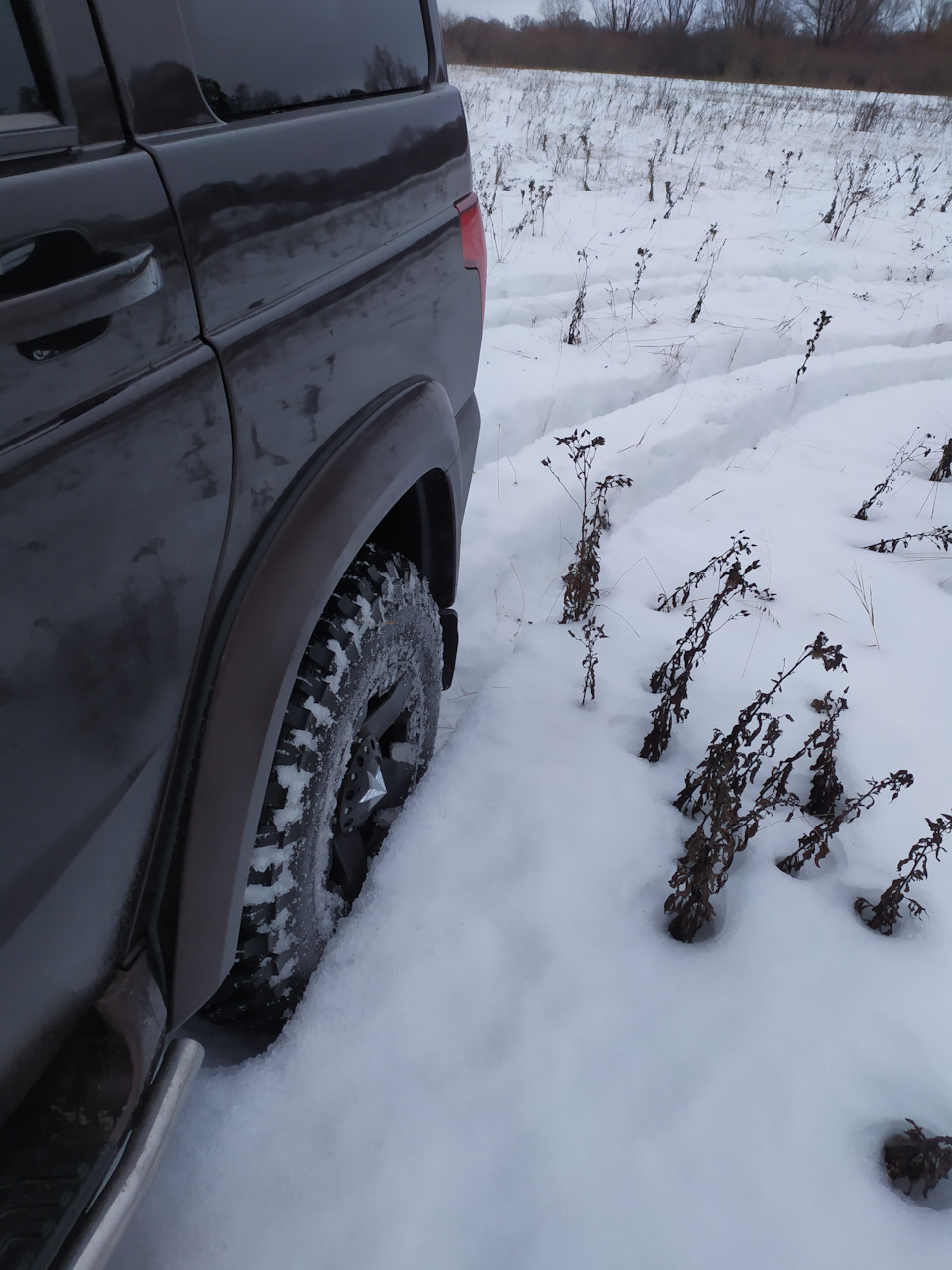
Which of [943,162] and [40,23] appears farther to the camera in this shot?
[943,162]

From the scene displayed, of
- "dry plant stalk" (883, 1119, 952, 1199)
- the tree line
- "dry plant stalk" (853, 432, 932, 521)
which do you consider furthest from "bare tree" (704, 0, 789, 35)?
"dry plant stalk" (883, 1119, 952, 1199)

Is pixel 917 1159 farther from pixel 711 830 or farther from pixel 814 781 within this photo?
pixel 814 781

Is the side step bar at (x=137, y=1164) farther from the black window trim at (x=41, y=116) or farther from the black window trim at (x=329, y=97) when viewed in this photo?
the black window trim at (x=329, y=97)

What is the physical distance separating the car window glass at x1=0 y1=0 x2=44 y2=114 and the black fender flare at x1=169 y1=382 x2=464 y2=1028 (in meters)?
Answer: 0.52

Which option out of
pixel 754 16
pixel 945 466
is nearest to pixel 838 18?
pixel 754 16

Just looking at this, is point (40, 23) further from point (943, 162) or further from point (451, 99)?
point (943, 162)

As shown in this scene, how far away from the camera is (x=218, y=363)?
91cm

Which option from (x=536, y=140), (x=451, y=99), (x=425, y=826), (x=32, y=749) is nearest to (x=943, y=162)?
(x=536, y=140)

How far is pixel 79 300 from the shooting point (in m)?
0.72

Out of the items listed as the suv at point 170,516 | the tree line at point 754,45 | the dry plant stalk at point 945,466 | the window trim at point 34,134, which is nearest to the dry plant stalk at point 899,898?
the suv at point 170,516

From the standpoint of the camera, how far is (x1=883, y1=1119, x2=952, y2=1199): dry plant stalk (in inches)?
49.3

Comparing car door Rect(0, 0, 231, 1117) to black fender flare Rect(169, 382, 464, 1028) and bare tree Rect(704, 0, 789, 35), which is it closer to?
black fender flare Rect(169, 382, 464, 1028)

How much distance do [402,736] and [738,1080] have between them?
100 centimetres

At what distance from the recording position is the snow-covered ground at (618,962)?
4.10 feet
